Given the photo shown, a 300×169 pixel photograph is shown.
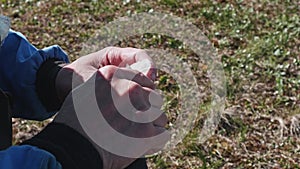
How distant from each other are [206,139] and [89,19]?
1202 millimetres

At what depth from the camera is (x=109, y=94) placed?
860mm

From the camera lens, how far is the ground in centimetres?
238

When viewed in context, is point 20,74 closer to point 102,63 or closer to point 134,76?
point 102,63

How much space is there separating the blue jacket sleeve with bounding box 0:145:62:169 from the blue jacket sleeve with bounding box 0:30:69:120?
12.6 inches

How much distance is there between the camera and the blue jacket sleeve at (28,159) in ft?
2.74

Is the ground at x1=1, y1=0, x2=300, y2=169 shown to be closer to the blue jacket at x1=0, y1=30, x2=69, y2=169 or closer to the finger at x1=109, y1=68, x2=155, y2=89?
the blue jacket at x1=0, y1=30, x2=69, y2=169

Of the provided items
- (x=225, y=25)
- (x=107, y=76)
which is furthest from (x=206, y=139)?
(x=107, y=76)

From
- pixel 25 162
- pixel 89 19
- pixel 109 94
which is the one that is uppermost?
pixel 109 94

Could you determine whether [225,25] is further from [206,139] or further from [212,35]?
[206,139]

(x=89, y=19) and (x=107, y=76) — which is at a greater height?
A: (x=107, y=76)

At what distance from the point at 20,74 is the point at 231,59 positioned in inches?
73.9

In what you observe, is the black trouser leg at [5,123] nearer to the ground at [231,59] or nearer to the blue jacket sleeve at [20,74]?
the blue jacket sleeve at [20,74]

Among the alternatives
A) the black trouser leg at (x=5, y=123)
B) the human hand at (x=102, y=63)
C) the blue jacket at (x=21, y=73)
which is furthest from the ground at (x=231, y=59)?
the black trouser leg at (x=5, y=123)

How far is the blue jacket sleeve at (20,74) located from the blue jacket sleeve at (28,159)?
319 mm
